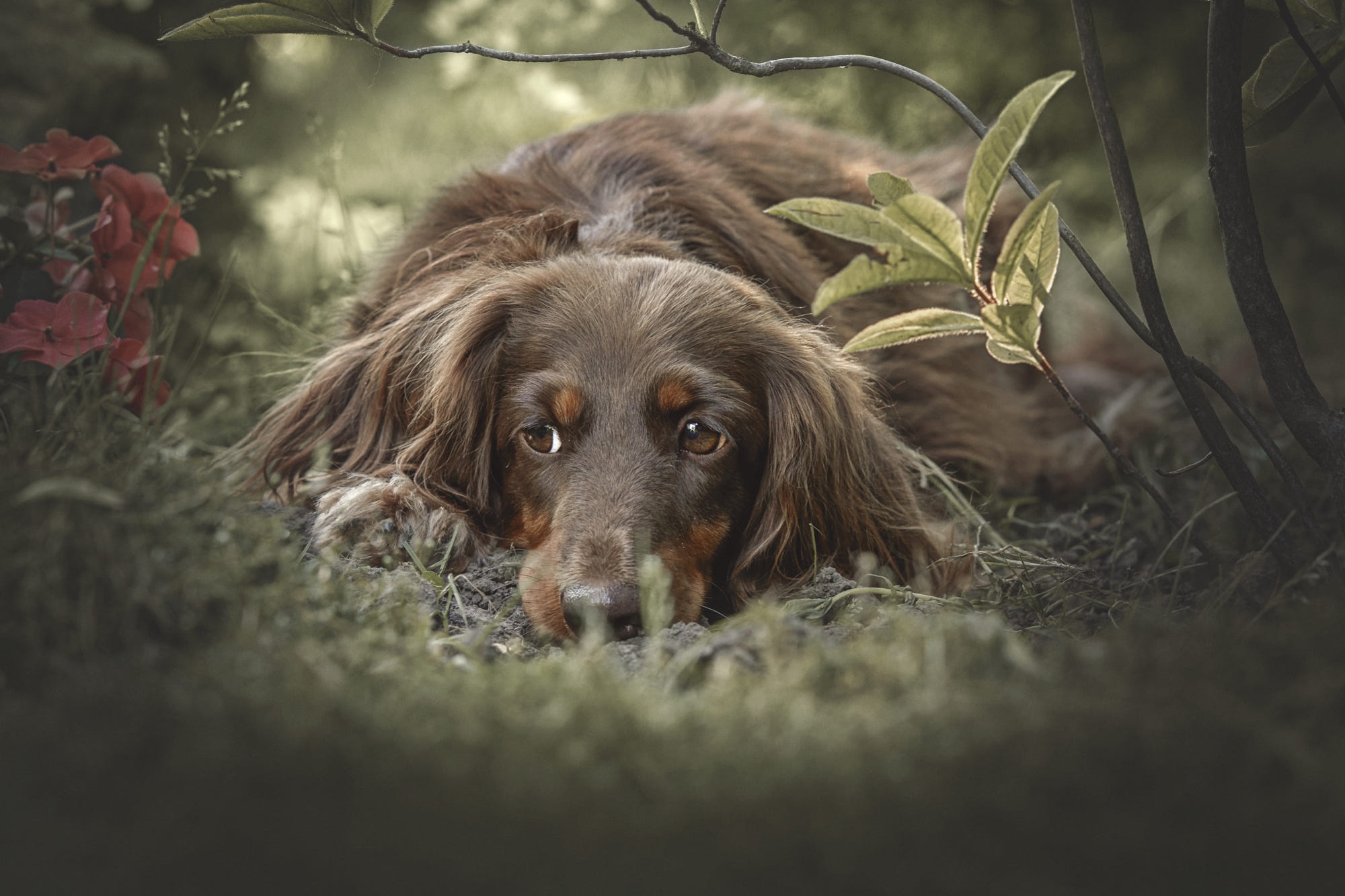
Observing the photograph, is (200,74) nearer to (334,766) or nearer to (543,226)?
(543,226)

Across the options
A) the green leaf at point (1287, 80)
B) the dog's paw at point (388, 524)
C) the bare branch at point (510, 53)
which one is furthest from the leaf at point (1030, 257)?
the dog's paw at point (388, 524)

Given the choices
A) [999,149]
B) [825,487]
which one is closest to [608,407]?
[825,487]

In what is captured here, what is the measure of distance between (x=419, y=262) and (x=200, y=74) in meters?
1.66

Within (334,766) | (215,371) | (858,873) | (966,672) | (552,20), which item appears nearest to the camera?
(858,873)

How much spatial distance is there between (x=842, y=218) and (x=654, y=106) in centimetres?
365

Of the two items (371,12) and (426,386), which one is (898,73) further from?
(426,386)

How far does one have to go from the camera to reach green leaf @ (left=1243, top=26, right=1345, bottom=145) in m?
A: 2.05

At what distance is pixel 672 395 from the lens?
2.59 m

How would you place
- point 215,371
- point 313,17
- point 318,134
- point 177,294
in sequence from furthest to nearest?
point 318,134, point 177,294, point 215,371, point 313,17

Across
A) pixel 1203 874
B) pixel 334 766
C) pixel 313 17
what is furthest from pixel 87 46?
pixel 1203 874

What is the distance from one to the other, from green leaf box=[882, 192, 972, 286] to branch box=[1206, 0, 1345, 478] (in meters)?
0.49

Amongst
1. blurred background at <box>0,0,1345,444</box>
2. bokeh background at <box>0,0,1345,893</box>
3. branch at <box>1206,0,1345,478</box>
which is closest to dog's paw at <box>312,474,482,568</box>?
bokeh background at <box>0,0,1345,893</box>

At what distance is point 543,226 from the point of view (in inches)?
122

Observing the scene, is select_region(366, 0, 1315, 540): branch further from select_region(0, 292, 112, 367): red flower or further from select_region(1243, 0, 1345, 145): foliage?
select_region(0, 292, 112, 367): red flower
